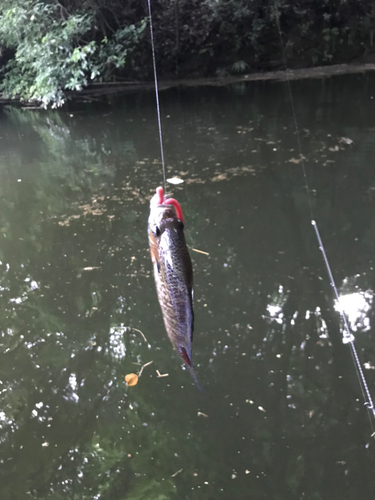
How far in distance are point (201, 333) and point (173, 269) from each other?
188cm

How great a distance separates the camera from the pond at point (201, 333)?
2.08 metres

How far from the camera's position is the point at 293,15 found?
37.4 ft

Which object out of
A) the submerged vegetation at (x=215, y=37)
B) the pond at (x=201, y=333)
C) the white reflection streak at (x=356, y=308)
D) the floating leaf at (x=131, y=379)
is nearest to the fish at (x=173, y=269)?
the pond at (x=201, y=333)

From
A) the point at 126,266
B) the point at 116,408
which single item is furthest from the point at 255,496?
the point at 126,266

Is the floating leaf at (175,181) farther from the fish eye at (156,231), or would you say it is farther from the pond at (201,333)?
the fish eye at (156,231)

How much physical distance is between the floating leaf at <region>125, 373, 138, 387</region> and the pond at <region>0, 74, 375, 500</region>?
5 centimetres

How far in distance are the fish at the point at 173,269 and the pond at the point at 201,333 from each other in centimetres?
130

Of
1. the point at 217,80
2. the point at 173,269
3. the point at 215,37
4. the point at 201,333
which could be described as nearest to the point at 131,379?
the point at 201,333

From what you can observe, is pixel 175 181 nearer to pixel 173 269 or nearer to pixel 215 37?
pixel 173 269

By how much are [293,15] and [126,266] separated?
10.7 metres

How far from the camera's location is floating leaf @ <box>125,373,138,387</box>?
254 centimetres

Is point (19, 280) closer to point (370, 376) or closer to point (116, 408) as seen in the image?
point (116, 408)

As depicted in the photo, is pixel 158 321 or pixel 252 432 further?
pixel 158 321

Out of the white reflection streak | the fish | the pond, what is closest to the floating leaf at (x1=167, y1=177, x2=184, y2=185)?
the pond
